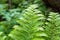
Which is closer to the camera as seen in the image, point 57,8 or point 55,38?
point 55,38

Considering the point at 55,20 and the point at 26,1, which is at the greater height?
the point at 26,1

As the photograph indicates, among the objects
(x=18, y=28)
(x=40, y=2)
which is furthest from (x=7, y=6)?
(x=18, y=28)

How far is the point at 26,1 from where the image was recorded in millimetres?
6418

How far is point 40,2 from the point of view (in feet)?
19.3

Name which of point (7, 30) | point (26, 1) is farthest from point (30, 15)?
point (26, 1)

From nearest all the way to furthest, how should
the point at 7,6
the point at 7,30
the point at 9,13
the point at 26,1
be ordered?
the point at 7,30, the point at 9,13, the point at 26,1, the point at 7,6

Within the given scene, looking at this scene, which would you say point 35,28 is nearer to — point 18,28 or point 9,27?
point 18,28

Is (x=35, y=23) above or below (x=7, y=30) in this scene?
below

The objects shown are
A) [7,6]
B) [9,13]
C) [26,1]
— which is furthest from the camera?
[7,6]

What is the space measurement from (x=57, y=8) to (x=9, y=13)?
112 centimetres

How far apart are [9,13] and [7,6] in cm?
141

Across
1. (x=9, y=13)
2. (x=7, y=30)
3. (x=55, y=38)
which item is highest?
(x=9, y=13)

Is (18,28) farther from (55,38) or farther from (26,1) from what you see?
(26,1)

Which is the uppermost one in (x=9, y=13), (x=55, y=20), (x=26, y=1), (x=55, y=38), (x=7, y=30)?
(x=26, y=1)
